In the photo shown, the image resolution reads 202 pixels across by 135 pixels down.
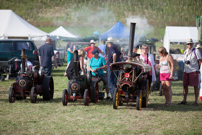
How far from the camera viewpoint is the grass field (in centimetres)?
640

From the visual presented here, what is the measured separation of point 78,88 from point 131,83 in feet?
4.77

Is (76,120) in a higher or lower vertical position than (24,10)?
lower

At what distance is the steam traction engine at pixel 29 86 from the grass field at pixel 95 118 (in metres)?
0.22

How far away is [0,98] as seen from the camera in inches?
416

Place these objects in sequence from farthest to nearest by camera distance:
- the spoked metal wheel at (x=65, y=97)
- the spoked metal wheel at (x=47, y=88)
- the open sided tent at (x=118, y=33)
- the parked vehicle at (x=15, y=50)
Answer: the open sided tent at (x=118, y=33), the parked vehicle at (x=15, y=50), the spoked metal wheel at (x=47, y=88), the spoked metal wheel at (x=65, y=97)

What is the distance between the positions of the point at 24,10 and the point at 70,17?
833 cm

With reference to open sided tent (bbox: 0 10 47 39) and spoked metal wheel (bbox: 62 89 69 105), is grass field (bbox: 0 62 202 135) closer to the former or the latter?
spoked metal wheel (bbox: 62 89 69 105)

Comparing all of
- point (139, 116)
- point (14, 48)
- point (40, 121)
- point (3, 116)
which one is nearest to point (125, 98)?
point (139, 116)

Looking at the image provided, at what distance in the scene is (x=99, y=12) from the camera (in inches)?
2301

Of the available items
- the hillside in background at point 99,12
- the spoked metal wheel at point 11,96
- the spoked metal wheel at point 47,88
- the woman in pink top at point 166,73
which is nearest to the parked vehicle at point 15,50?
the spoked metal wheel at point 47,88

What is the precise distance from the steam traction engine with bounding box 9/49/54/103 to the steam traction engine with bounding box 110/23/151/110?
2244 millimetres

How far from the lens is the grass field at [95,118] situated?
6.40 meters

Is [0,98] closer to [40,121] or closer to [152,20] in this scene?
[40,121]

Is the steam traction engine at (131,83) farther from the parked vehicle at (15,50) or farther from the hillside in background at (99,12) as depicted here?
the hillside in background at (99,12)
